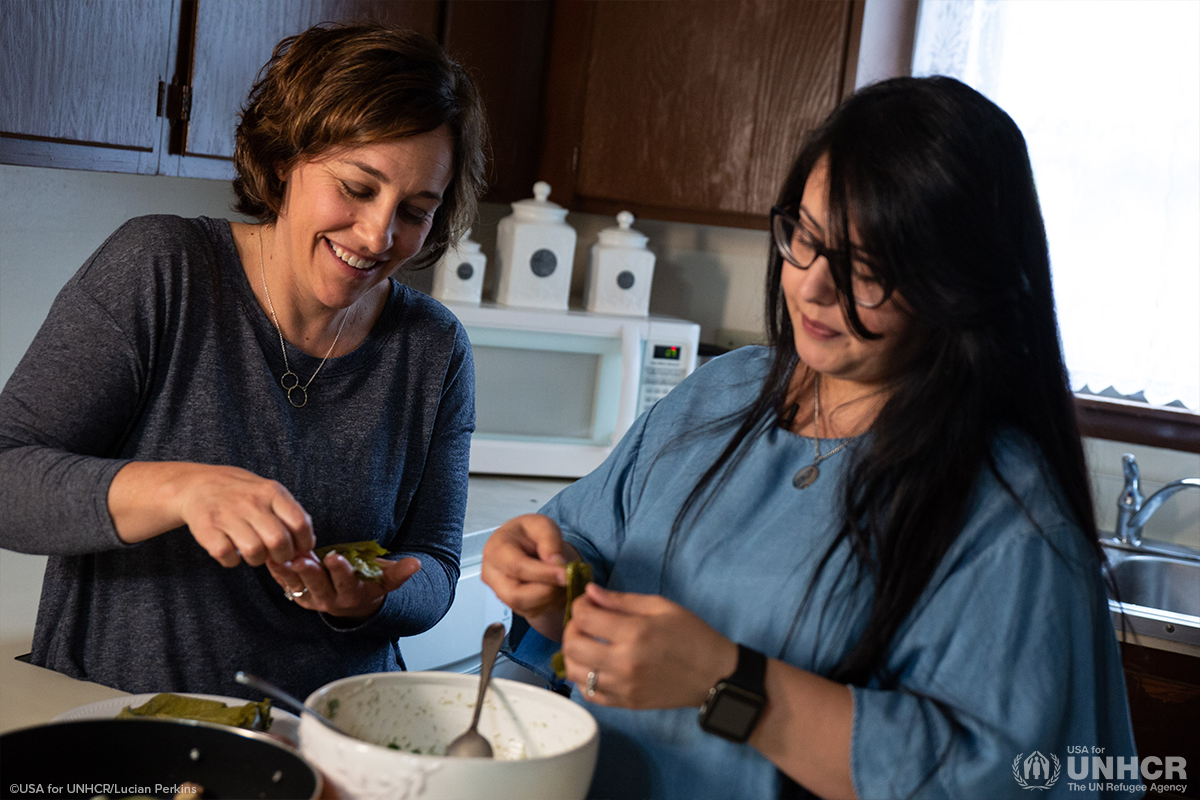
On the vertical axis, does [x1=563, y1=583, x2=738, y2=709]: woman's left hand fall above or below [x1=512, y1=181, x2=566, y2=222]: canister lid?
below

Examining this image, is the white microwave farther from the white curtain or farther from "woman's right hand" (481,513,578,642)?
"woman's right hand" (481,513,578,642)

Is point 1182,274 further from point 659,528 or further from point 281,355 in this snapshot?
point 281,355

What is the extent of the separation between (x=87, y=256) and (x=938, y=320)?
1.60 meters

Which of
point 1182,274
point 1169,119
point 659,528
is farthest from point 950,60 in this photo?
point 659,528

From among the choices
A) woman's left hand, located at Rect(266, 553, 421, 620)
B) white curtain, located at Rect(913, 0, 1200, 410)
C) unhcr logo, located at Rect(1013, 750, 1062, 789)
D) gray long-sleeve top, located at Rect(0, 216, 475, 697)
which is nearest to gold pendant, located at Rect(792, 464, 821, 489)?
unhcr logo, located at Rect(1013, 750, 1062, 789)

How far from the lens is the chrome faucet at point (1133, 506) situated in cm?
220

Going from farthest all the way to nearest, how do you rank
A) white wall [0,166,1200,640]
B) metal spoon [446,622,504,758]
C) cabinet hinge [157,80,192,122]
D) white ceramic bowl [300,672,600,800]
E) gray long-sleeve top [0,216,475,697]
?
white wall [0,166,1200,640] < cabinet hinge [157,80,192,122] < gray long-sleeve top [0,216,475,697] < metal spoon [446,622,504,758] < white ceramic bowl [300,672,600,800]

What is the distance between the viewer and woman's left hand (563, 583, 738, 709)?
0.76 metres

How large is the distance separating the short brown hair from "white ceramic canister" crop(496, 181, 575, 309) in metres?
1.08

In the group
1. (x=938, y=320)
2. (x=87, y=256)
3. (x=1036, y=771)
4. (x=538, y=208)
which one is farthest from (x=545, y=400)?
(x=1036, y=771)

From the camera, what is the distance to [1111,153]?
2.36m

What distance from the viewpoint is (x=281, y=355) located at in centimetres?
123

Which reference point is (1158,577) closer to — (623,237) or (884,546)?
(623,237)

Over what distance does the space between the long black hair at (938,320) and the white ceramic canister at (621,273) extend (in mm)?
1533
